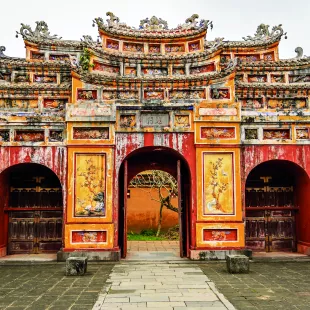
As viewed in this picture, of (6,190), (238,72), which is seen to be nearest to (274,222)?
(238,72)

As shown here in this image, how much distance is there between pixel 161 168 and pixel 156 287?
5.83 m

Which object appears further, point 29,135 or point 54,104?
point 54,104

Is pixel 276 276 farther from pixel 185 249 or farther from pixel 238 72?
pixel 238 72

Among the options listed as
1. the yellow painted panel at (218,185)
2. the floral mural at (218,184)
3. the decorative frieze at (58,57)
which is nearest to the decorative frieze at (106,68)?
the decorative frieze at (58,57)

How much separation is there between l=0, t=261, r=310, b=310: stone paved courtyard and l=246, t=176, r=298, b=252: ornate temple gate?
189 cm

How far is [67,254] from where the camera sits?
9.92 meters

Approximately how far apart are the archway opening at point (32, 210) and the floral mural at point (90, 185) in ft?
4.19

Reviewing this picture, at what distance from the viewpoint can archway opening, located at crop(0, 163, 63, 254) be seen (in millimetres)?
11086

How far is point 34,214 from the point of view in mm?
11195

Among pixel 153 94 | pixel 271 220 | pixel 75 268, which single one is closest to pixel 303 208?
pixel 271 220

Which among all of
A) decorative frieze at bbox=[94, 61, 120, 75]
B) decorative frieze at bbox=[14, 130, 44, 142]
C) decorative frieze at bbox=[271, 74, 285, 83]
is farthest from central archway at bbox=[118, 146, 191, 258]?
decorative frieze at bbox=[271, 74, 285, 83]

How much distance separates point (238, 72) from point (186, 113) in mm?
3040

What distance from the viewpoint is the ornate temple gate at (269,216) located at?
11430 mm

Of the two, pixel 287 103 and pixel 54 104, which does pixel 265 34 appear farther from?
pixel 54 104
